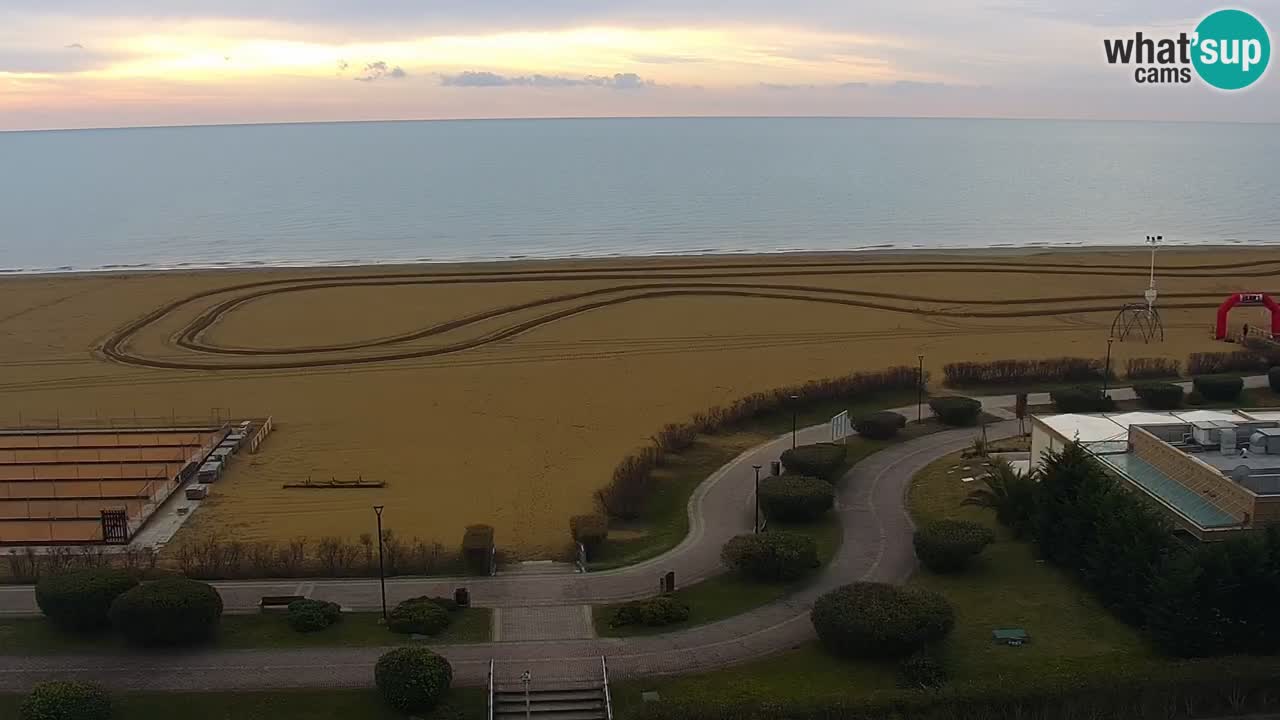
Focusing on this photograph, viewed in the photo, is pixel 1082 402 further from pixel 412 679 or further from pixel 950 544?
pixel 412 679

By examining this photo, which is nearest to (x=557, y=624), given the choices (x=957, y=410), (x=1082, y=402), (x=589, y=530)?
(x=589, y=530)

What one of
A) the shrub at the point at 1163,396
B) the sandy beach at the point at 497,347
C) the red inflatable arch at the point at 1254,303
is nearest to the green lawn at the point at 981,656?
the sandy beach at the point at 497,347

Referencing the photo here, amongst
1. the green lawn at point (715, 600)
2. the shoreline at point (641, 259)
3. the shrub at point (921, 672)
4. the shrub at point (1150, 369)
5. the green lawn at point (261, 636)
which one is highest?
the shoreline at point (641, 259)

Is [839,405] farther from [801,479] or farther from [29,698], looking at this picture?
[29,698]

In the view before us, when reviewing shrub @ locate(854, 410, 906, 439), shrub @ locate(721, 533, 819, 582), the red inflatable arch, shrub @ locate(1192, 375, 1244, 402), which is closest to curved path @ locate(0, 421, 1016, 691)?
shrub @ locate(721, 533, 819, 582)

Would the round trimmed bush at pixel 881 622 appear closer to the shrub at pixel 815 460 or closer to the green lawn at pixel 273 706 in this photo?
the green lawn at pixel 273 706
